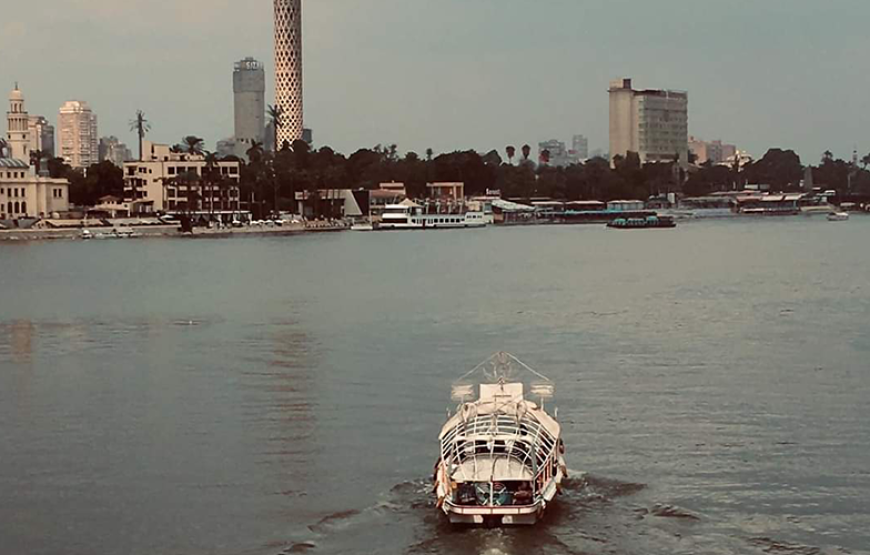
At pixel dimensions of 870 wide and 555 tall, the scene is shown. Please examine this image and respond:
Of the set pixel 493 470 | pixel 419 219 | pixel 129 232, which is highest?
pixel 419 219

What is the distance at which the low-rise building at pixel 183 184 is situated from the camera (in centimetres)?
10438

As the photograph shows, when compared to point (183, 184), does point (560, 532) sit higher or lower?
lower

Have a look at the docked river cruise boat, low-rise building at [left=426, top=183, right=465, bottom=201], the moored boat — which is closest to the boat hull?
the docked river cruise boat

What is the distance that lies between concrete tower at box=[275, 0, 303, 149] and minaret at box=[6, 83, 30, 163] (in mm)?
34634

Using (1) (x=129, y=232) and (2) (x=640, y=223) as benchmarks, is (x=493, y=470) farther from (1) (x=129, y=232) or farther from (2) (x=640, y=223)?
(2) (x=640, y=223)

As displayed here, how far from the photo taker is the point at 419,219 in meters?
115

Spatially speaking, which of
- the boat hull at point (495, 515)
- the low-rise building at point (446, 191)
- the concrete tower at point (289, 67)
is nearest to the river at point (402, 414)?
the boat hull at point (495, 515)

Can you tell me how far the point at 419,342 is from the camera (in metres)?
30.7

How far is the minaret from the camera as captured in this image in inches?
4385

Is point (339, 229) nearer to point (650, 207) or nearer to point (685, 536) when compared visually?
point (650, 207)

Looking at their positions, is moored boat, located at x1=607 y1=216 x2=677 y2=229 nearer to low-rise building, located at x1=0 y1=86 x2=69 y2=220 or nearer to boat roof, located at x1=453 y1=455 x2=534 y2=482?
low-rise building, located at x1=0 y1=86 x2=69 y2=220

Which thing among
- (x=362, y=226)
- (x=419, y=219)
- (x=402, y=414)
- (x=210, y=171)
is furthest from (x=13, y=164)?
(x=402, y=414)

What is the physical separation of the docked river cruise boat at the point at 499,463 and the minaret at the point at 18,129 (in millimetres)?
99470

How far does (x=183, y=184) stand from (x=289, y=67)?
4836 centimetres
